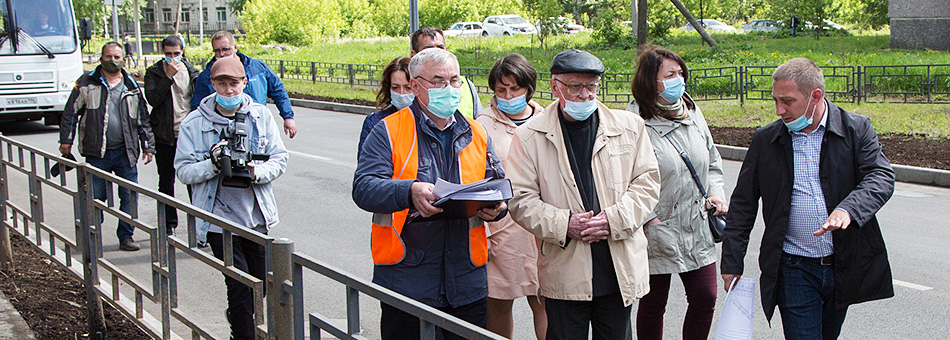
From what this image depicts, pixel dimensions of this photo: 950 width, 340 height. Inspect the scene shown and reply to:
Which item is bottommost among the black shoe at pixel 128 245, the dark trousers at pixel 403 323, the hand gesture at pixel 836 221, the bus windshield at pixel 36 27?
the black shoe at pixel 128 245

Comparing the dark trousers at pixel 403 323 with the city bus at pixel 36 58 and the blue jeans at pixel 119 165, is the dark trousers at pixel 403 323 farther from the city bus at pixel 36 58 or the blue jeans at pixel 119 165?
the city bus at pixel 36 58

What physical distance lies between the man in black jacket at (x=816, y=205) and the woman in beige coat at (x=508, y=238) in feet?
3.80

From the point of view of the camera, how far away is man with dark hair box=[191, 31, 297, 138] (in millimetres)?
7078

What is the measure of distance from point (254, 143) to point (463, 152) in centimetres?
190

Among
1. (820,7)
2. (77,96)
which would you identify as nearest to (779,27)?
(820,7)

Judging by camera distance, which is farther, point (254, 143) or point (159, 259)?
point (254, 143)

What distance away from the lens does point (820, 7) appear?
34.9 meters

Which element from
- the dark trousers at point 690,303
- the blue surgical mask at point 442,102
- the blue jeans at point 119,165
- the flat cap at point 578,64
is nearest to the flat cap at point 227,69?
the blue surgical mask at point 442,102

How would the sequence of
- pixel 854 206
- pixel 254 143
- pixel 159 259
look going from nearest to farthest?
pixel 854 206 < pixel 159 259 < pixel 254 143

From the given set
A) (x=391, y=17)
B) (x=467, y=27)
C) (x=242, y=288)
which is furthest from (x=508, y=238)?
(x=391, y=17)

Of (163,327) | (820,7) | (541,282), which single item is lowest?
(163,327)

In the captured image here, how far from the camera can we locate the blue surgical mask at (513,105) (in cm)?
468

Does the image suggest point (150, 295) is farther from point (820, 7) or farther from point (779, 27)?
point (779, 27)

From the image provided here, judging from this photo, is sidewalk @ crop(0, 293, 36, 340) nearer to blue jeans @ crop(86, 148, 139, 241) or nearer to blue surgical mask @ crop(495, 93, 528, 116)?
blue jeans @ crop(86, 148, 139, 241)
